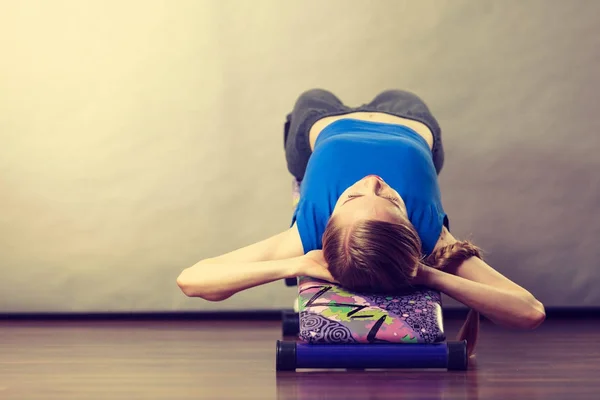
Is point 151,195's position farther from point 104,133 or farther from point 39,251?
point 39,251

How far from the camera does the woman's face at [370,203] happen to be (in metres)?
2.03

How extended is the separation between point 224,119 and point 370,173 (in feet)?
3.54

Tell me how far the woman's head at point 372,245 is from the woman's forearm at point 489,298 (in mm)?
92

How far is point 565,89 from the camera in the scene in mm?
3238

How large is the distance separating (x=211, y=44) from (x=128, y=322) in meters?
1.23

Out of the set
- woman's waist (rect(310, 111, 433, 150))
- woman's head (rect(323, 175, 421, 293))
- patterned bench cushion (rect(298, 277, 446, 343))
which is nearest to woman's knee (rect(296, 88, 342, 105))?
woman's waist (rect(310, 111, 433, 150))

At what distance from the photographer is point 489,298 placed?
2.05 m

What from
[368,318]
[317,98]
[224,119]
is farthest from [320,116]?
[368,318]

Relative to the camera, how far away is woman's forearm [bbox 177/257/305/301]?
2115 millimetres

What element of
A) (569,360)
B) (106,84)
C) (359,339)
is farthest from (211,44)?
(569,360)

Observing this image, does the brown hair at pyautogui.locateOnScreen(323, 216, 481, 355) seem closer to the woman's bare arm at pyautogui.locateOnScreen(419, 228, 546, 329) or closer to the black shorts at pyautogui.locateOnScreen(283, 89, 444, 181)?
the woman's bare arm at pyautogui.locateOnScreen(419, 228, 546, 329)

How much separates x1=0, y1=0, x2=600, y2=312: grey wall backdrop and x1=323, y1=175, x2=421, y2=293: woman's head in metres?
1.21

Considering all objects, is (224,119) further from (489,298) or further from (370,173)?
(489,298)

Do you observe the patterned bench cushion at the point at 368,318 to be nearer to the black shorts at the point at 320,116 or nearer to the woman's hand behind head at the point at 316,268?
the woman's hand behind head at the point at 316,268
